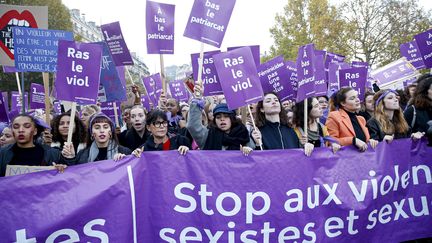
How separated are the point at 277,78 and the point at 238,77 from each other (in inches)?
62.0

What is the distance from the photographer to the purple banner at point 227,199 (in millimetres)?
3264

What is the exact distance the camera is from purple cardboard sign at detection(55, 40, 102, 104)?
144 inches

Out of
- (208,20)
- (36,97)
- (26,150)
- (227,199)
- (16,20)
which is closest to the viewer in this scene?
(227,199)

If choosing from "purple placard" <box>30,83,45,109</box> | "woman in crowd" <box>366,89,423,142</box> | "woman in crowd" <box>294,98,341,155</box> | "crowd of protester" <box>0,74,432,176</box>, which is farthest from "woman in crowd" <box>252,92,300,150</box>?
"purple placard" <box>30,83,45,109</box>

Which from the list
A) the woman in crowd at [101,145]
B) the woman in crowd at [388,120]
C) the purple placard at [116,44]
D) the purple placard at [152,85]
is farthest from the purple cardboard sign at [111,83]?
the woman in crowd at [388,120]

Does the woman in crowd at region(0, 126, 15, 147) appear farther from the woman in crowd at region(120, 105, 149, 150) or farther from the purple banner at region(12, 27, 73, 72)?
the woman in crowd at region(120, 105, 149, 150)

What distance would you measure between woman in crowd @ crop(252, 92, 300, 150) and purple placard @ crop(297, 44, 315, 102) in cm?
31

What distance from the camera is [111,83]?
19.6ft

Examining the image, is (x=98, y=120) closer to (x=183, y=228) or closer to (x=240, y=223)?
(x=183, y=228)

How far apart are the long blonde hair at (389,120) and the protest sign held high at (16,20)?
436 centimetres

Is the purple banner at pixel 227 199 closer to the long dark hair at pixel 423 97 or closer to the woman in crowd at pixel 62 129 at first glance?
the long dark hair at pixel 423 97

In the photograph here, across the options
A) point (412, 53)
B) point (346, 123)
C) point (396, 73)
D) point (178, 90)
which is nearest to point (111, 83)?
point (346, 123)

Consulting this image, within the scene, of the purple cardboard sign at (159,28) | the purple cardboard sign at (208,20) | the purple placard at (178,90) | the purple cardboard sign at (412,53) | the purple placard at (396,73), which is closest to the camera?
the purple cardboard sign at (208,20)

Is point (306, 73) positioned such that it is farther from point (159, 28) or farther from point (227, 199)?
point (159, 28)
